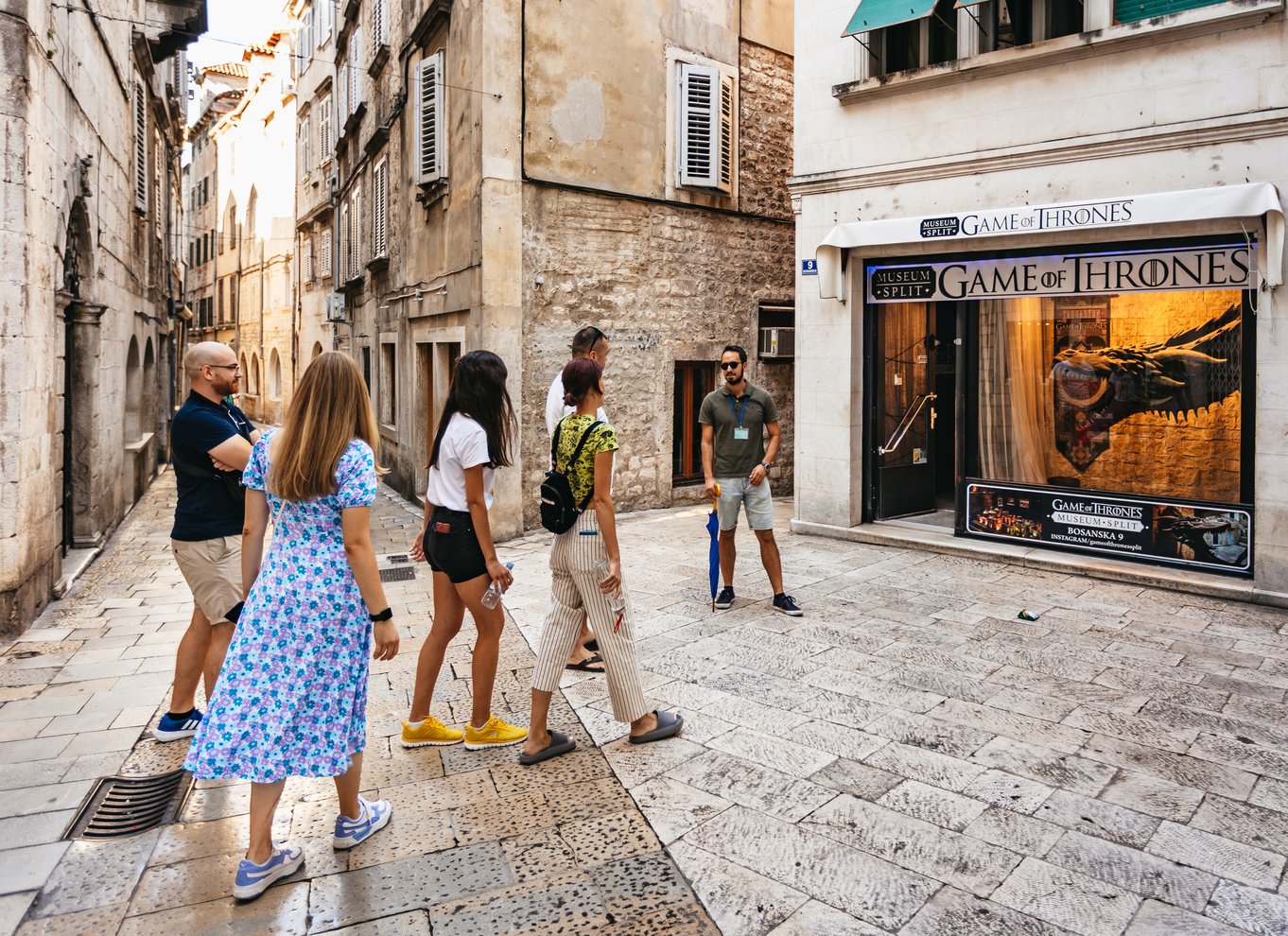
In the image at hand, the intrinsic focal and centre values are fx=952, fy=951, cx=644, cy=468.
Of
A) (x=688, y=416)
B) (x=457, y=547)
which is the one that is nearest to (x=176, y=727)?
(x=457, y=547)

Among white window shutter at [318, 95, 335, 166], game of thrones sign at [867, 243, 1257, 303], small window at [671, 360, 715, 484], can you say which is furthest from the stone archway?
white window shutter at [318, 95, 335, 166]

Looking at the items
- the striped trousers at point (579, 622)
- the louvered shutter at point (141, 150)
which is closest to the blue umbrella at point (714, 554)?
the striped trousers at point (579, 622)

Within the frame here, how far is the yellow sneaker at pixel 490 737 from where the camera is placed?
4.81 meters

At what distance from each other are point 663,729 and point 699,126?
34.3ft

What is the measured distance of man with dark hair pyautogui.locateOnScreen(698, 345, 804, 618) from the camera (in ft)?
→ 24.0

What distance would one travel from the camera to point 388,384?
17.8 meters

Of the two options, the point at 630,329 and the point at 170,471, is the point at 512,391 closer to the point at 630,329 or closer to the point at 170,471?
the point at 630,329

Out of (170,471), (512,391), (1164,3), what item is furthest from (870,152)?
(170,471)

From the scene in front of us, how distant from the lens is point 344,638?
353 cm

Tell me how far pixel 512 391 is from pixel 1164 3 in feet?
24.5

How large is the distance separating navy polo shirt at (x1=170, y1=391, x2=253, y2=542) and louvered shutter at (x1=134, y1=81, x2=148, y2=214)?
12316 mm

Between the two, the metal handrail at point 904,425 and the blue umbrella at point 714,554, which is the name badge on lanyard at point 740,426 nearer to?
the blue umbrella at point 714,554

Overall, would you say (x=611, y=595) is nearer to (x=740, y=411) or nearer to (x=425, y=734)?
(x=425, y=734)

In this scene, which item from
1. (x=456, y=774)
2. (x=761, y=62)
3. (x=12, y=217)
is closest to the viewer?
(x=456, y=774)
